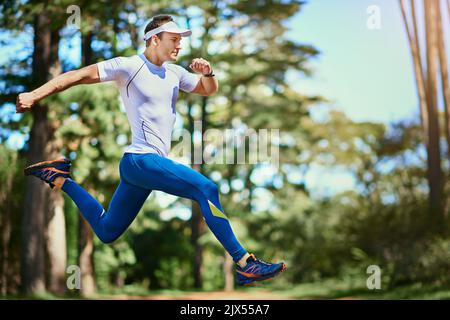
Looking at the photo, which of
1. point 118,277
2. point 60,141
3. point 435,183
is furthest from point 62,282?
point 435,183

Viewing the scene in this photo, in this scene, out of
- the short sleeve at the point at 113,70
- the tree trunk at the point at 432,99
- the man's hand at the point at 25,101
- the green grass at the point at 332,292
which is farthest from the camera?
the tree trunk at the point at 432,99

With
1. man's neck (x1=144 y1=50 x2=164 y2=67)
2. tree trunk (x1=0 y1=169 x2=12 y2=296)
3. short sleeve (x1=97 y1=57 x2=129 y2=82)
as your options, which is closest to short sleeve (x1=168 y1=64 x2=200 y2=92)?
man's neck (x1=144 y1=50 x2=164 y2=67)

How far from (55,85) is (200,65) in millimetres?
941

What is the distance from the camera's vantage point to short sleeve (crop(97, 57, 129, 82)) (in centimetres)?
425

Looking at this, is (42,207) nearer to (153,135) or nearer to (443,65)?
(443,65)

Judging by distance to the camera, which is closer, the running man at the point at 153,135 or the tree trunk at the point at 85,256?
the running man at the point at 153,135

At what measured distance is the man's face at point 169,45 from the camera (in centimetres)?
435

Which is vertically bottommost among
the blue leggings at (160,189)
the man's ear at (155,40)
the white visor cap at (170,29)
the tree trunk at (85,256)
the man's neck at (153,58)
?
the tree trunk at (85,256)

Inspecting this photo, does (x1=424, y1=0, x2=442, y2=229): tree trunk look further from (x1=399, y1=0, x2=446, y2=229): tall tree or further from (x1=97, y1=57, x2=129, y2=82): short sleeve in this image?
(x1=97, y1=57, x2=129, y2=82): short sleeve

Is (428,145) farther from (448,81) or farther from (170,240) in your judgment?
(170,240)

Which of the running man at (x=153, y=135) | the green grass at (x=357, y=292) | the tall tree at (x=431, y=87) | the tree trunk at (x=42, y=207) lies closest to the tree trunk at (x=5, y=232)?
the tree trunk at (x=42, y=207)

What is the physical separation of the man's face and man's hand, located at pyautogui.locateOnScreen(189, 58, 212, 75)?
0.50 ft

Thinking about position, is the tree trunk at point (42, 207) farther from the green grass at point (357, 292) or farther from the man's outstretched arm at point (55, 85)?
the man's outstretched arm at point (55, 85)

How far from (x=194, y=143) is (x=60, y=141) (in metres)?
5.02
